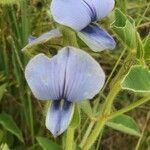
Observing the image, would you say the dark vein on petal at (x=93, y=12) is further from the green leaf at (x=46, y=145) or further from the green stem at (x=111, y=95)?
the green leaf at (x=46, y=145)

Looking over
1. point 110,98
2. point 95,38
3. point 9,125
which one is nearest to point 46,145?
point 9,125

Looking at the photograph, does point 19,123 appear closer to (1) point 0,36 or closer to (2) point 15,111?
(2) point 15,111

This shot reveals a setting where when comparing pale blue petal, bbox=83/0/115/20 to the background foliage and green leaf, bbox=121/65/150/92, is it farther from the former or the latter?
the background foliage

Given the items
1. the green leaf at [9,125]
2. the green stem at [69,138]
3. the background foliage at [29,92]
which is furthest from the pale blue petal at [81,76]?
the green leaf at [9,125]

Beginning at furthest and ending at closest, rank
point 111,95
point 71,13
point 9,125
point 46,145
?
point 9,125, point 46,145, point 111,95, point 71,13

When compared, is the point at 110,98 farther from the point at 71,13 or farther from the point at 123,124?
the point at 123,124

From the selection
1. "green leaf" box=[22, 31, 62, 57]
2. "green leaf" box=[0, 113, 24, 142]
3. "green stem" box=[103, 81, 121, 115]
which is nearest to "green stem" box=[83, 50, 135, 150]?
"green stem" box=[103, 81, 121, 115]

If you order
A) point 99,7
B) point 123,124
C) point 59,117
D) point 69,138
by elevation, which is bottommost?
point 123,124
